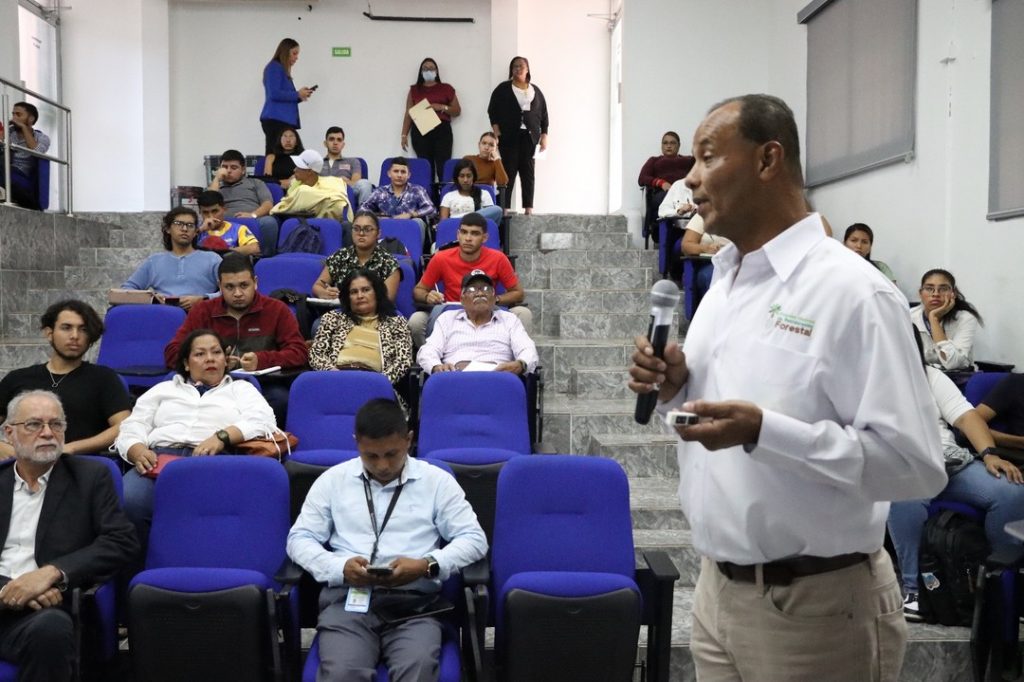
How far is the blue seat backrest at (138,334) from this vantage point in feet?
16.4

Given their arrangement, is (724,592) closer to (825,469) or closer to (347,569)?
(825,469)

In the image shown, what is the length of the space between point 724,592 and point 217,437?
105 inches

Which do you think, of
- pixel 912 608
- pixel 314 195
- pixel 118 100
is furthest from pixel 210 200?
pixel 912 608

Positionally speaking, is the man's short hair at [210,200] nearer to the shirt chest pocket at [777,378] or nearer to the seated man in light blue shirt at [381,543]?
the seated man in light blue shirt at [381,543]

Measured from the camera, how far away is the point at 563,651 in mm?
2932

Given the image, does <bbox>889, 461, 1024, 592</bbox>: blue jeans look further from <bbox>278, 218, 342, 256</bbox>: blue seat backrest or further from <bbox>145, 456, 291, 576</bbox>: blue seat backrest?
<bbox>278, 218, 342, 256</bbox>: blue seat backrest

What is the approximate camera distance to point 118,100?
1044 centimetres

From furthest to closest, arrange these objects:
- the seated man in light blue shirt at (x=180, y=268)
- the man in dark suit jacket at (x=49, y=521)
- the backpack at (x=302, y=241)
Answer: the backpack at (x=302, y=241) < the seated man in light blue shirt at (x=180, y=268) < the man in dark suit jacket at (x=49, y=521)

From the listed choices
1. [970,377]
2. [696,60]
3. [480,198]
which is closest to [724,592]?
[970,377]

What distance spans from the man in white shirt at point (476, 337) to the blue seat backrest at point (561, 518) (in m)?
1.76

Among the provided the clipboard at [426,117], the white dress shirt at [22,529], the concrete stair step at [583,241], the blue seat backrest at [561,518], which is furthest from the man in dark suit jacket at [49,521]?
the clipboard at [426,117]

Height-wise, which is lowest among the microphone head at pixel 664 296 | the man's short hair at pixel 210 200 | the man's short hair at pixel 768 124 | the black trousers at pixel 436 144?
the microphone head at pixel 664 296

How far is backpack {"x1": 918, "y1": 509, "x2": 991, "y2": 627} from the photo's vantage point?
360cm

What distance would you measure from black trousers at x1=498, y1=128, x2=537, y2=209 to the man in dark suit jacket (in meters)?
6.49
